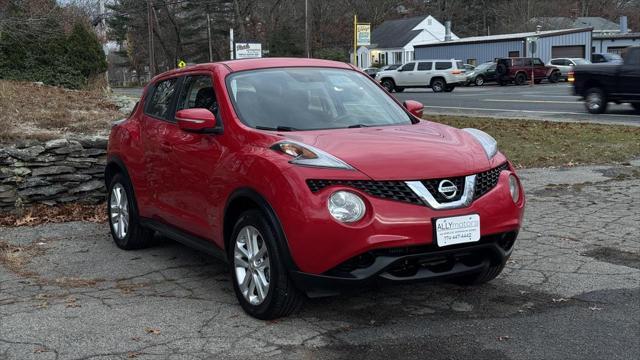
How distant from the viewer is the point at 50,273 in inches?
229

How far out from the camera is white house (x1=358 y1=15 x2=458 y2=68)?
80250mm

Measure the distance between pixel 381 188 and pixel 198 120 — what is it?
59.4 inches

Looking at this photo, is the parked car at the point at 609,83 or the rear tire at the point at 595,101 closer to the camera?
the parked car at the point at 609,83

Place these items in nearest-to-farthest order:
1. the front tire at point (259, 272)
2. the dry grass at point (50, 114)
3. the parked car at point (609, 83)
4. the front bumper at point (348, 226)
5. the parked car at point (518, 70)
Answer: the front bumper at point (348, 226), the front tire at point (259, 272), the dry grass at point (50, 114), the parked car at point (609, 83), the parked car at point (518, 70)

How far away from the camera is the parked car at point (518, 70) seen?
42719mm

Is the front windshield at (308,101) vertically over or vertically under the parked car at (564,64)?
under

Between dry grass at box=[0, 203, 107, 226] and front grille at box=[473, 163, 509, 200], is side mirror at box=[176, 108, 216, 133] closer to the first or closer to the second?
front grille at box=[473, 163, 509, 200]

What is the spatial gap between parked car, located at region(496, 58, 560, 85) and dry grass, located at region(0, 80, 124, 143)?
34.1 m

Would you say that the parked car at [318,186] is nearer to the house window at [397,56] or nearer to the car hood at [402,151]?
the car hood at [402,151]

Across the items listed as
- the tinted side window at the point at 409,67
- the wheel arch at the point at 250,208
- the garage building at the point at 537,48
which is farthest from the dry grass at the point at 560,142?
the garage building at the point at 537,48

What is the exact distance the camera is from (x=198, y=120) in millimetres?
4863

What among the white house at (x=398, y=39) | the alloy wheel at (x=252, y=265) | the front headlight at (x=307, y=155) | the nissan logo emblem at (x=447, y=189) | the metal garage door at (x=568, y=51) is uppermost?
the white house at (x=398, y=39)

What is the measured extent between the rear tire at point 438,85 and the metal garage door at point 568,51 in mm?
20192

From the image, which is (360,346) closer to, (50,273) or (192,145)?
(192,145)
